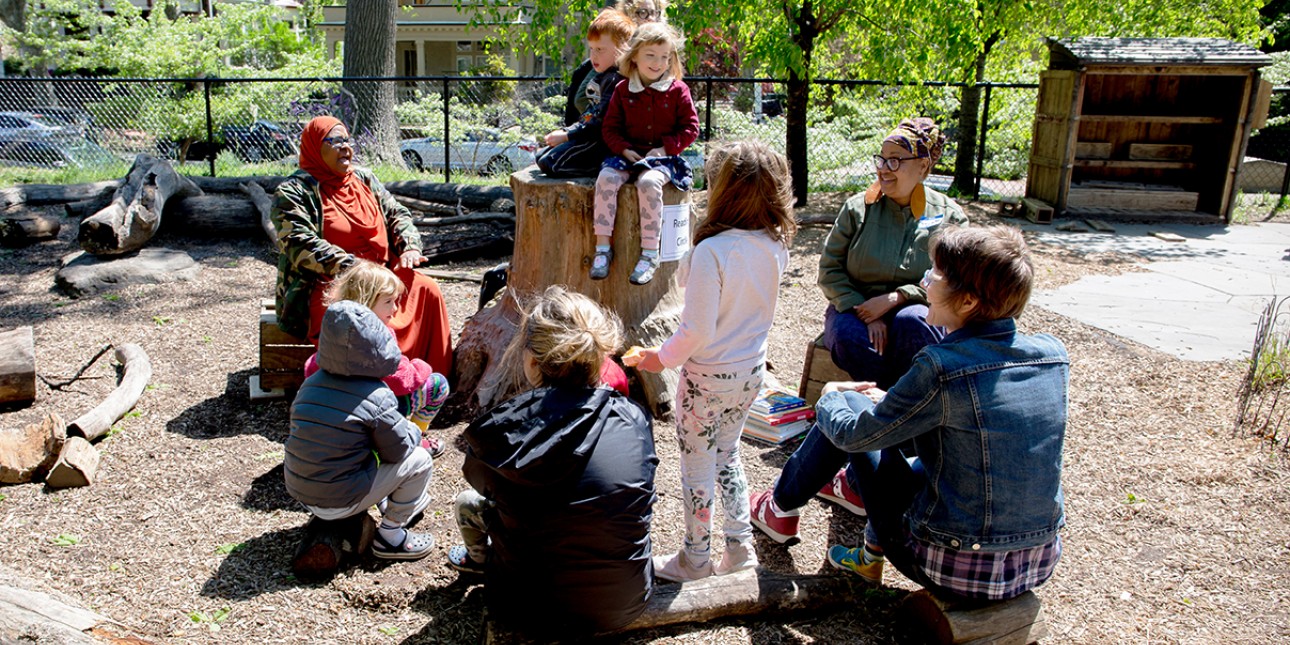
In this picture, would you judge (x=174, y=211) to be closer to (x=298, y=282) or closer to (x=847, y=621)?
(x=298, y=282)

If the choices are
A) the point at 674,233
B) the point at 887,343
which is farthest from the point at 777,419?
the point at 674,233

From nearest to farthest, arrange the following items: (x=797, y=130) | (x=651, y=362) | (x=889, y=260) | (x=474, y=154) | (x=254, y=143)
A: (x=651, y=362)
(x=889, y=260)
(x=797, y=130)
(x=474, y=154)
(x=254, y=143)

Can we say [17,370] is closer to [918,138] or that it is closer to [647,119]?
[647,119]

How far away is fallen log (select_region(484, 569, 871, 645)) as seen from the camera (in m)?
2.75

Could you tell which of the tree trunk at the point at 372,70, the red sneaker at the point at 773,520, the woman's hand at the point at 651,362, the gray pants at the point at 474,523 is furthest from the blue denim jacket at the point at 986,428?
the tree trunk at the point at 372,70

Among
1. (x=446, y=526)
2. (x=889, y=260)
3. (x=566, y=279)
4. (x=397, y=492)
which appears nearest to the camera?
(x=397, y=492)

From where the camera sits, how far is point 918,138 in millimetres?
3787

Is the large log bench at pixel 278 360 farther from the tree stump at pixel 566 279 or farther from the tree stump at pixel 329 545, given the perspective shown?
the tree stump at pixel 329 545

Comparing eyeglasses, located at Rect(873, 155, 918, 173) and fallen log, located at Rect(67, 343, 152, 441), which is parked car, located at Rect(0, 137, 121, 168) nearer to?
fallen log, located at Rect(67, 343, 152, 441)

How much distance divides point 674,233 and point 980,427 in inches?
97.5

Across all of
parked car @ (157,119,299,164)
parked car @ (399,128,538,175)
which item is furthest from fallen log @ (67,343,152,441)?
parked car @ (157,119,299,164)

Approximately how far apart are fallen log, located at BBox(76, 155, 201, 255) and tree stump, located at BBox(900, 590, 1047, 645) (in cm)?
670

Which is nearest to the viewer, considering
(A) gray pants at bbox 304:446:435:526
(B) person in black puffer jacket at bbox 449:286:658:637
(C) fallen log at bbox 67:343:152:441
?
(B) person in black puffer jacket at bbox 449:286:658:637

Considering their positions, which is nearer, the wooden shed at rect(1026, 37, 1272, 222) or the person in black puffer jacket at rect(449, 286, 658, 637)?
the person in black puffer jacket at rect(449, 286, 658, 637)
